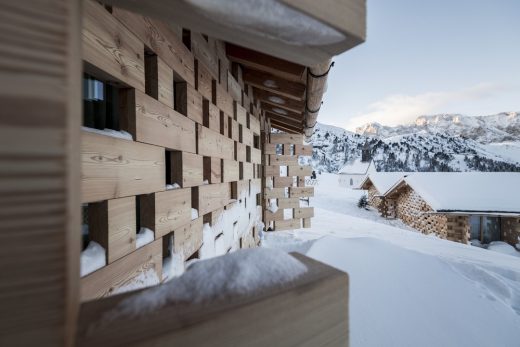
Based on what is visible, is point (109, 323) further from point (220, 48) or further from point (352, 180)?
point (352, 180)

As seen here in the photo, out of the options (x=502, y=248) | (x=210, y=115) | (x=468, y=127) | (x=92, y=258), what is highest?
(x=468, y=127)

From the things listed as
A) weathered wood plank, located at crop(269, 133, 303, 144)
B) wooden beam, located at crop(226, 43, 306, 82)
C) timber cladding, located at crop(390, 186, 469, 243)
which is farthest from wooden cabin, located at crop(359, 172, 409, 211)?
wooden beam, located at crop(226, 43, 306, 82)

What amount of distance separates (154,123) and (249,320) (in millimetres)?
1220

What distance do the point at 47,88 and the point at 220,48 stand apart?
105 inches

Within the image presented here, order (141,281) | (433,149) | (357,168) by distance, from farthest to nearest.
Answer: (433,149) < (357,168) < (141,281)

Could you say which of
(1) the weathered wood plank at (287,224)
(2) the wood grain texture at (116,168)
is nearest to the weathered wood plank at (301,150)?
(1) the weathered wood plank at (287,224)

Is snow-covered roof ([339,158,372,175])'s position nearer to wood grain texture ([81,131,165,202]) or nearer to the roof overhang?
wood grain texture ([81,131,165,202])

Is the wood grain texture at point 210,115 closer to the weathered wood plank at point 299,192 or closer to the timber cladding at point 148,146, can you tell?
the timber cladding at point 148,146

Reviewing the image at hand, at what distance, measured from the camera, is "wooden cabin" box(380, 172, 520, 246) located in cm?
1127

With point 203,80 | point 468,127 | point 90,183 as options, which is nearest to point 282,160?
point 203,80

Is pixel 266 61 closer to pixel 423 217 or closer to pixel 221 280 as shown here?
pixel 221 280

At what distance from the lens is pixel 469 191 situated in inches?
491

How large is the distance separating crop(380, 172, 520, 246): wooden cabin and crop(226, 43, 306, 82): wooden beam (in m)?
11.9

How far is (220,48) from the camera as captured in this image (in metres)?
2.61
